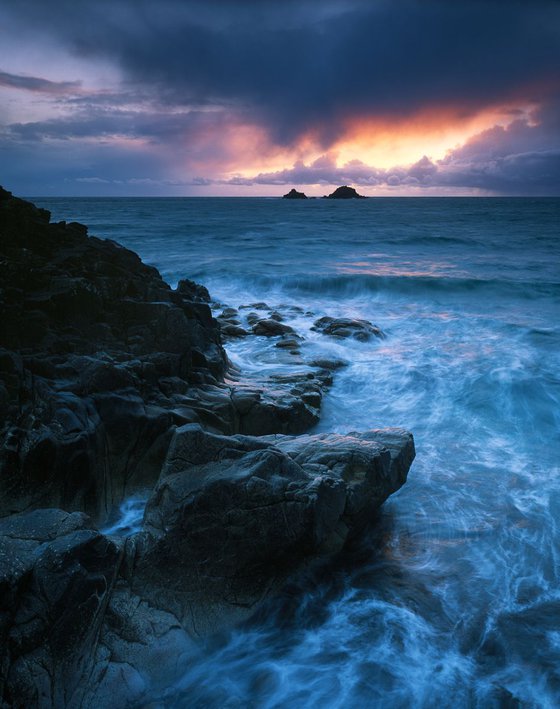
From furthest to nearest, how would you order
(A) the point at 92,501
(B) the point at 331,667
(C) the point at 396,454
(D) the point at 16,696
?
(C) the point at 396,454 < (A) the point at 92,501 < (B) the point at 331,667 < (D) the point at 16,696

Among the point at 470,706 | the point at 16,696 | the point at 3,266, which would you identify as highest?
the point at 3,266

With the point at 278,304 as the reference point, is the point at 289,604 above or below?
below

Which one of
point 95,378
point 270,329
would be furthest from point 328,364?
point 95,378

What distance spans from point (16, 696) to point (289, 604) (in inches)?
108

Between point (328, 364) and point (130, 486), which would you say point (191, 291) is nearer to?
point (328, 364)

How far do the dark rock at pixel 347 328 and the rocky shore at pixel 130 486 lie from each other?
6547 millimetres

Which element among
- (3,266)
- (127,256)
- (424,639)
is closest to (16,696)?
(424,639)

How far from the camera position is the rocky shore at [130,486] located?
4121 mm

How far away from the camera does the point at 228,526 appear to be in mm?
5086

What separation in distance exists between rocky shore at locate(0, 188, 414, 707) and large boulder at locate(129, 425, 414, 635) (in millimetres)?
16

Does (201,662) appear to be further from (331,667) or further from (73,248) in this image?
(73,248)

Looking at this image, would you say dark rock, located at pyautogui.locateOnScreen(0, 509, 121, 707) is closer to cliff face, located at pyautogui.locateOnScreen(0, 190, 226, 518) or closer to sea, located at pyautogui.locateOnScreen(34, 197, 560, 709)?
sea, located at pyautogui.locateOnScreen(34, 197, 560, 709)

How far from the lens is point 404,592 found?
18.7 feet

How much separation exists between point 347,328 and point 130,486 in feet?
34.7
